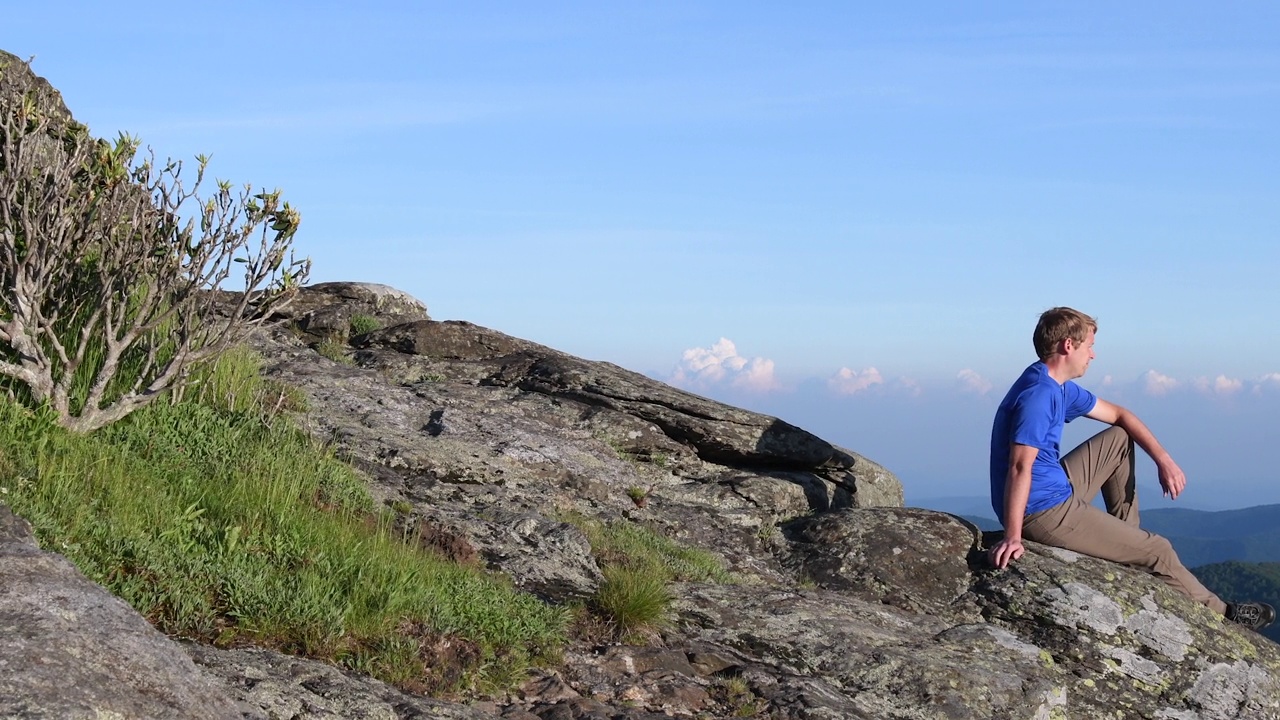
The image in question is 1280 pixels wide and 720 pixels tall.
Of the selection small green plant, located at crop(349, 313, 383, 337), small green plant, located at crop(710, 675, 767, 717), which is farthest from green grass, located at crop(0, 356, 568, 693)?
small green plant, located at crop(349, 313, 383, 337)

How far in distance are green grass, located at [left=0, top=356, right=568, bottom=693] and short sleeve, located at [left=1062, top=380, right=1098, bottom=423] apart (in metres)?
6.14

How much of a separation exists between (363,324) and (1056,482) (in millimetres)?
11343

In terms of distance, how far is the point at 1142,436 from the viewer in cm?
1090

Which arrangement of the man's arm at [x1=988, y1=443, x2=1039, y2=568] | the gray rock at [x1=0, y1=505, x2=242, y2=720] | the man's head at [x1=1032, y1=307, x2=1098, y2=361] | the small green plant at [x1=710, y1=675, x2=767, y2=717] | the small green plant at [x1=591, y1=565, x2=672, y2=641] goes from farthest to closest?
the man's head at [x1=1032, y1=307, x2=1098, y2=361] → the man's arm at [x1=988, y1=443, x2=1039, y2=568] → the small green plant at [x1=591, y1=565, x2=672, y2=641] → the small green plant at [x1=710, y1=675, x2=767, y2=717] → the gray rock at [x1=0, y1=505, x2=242, y2=720]

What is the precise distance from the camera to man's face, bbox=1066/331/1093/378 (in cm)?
1034

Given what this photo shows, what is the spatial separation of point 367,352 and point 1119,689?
36.8 ft

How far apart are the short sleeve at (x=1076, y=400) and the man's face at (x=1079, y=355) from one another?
28 centimetres

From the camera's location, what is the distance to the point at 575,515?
10469 millimetres

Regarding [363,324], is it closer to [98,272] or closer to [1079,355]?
[98,272]

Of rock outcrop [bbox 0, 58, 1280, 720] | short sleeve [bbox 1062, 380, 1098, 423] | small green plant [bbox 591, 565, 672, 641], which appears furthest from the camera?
short sleeve [bbox 1062, 380, 1098, 423]

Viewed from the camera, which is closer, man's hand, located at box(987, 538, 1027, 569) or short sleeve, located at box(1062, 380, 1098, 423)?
man's hand, located at box(987, 538, 1027, 569)

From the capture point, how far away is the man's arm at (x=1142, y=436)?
10883mm

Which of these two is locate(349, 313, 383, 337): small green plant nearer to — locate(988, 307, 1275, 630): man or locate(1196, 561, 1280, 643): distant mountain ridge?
locate(988, 307, 1275, 630): man

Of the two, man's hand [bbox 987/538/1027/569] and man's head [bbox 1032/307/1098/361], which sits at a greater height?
man's head [bbox 1032/307/1098/361]
